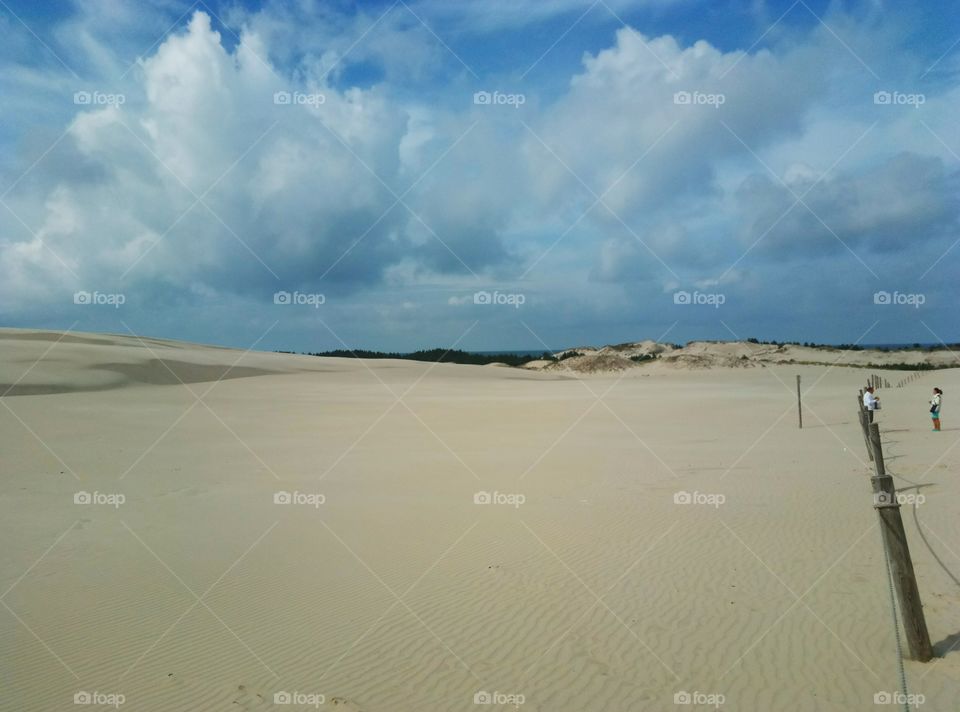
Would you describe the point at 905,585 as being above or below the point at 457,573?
below

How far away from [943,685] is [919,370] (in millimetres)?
67528

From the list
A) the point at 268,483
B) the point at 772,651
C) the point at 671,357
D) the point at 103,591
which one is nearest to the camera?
the point at 772,651

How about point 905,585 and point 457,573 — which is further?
point 457,573

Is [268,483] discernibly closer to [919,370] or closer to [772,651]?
[772,651]

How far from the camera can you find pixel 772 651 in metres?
6.22

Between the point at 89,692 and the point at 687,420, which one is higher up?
the point at 687,420

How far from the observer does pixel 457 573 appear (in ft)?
27.8

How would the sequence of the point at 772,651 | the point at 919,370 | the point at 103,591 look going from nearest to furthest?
the point at 772,651 < the point at 103,591 < the point at 919,370

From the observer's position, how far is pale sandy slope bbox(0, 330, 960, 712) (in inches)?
A: 227

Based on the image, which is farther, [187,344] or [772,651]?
[187,344]

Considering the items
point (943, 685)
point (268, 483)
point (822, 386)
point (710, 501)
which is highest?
point (822, 386)

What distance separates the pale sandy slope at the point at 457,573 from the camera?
5.75 metres

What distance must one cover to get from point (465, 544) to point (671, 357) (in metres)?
61.0

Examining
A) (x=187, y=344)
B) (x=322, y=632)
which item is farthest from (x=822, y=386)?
(x=187, y=344)
